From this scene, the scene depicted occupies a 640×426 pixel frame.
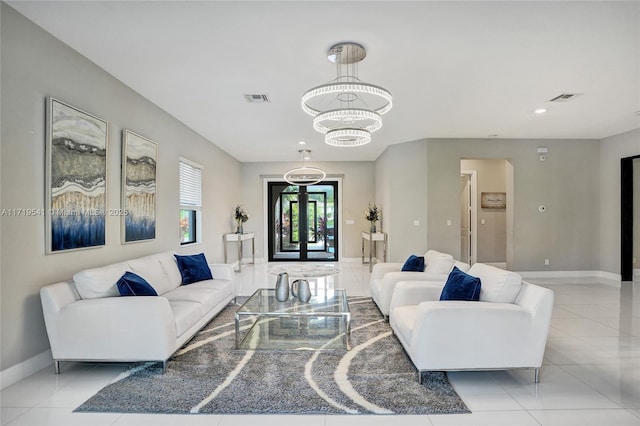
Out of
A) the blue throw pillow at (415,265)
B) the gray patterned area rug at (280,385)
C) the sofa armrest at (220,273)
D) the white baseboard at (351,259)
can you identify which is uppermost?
the blue throw pillow at (415,265)

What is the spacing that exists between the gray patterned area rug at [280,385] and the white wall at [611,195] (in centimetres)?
616

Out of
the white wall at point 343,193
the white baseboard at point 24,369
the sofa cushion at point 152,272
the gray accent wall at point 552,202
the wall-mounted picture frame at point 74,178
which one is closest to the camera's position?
the white baseboard at point 24,369

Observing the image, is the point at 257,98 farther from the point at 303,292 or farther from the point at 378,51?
the point at 303,292

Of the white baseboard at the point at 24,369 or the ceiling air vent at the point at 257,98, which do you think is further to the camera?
the ceiling air vent at the point at 257,98

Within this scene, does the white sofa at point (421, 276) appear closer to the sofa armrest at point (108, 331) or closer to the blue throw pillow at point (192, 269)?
the blue throw pillow at point (192, 269)

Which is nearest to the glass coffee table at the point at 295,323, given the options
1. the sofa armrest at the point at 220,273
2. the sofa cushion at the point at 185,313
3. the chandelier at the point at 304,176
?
the sofa cushion at the point at 185,313

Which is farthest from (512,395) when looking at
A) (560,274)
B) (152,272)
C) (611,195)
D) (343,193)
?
(343,193)

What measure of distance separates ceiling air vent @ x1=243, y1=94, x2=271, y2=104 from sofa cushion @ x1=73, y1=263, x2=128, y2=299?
257cm

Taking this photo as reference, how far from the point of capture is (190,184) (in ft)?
20.4

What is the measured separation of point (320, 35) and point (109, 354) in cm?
307

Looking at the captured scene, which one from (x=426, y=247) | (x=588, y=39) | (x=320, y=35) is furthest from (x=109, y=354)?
(x=426, y=247)

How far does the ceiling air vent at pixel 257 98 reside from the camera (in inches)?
174

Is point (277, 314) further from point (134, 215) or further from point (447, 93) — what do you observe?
point (447, 93)

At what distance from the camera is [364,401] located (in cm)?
240
